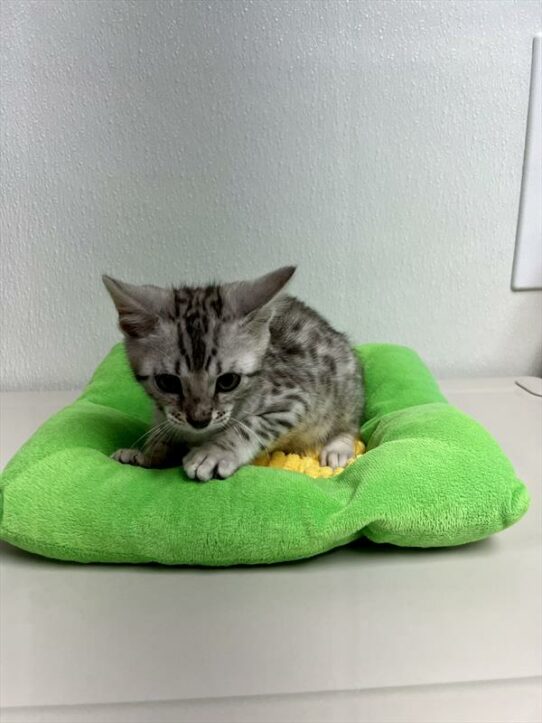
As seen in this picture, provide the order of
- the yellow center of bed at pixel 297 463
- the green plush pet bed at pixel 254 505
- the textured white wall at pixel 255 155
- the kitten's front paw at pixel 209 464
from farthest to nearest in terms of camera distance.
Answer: the textured white wall at pixel 255 155 → the yellow center of bed at pixel 297 463 → the kitten's front paw at pixel 209 464 → the green plush pet bed at pixel 254 505

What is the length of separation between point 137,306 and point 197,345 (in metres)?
0.11

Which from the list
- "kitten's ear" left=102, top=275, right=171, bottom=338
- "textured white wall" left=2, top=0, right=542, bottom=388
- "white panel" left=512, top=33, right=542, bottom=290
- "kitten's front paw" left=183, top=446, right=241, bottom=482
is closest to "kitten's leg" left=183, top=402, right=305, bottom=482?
"kitten's front paw" left=183, top=446, right=241, bottom=482

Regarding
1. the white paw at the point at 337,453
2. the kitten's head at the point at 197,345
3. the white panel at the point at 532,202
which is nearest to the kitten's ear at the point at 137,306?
the kitten's head at the point at 197,345

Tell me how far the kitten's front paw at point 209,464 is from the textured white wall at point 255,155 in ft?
2.44

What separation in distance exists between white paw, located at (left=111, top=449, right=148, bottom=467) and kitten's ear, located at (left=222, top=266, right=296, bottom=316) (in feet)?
0.97

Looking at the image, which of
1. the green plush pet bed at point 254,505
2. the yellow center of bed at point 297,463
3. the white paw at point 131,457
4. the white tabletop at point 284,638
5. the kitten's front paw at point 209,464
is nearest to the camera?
the white tabletop at point 284,638

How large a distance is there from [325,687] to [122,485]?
378mm

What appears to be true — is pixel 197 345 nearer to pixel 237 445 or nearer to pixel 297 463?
pixel 237 445

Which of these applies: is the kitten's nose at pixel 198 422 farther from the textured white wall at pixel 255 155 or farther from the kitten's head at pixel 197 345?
the textured white wall at pixel 255 155

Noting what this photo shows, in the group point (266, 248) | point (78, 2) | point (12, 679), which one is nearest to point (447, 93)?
point (266, 248)

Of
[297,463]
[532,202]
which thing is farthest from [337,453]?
[532,202]

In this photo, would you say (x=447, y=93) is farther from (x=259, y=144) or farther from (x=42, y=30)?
(x=42, y=30)

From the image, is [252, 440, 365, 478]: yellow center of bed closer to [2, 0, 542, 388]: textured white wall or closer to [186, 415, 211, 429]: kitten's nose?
[186, 415, 211, 429]: kitten's nose

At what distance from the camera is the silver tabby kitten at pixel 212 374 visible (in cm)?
95
